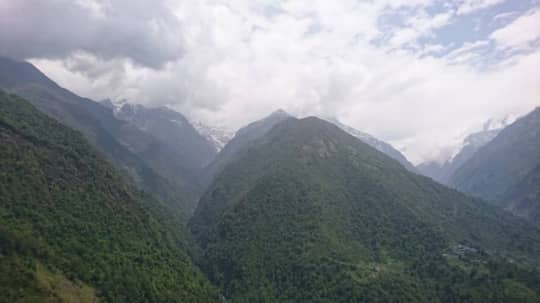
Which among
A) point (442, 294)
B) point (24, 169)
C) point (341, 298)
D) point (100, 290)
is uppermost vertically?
point (442, 294)

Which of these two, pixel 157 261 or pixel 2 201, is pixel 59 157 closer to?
pixel 2 201

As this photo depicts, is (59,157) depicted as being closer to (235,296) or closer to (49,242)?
(49,242)

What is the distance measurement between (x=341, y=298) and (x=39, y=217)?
12289cm

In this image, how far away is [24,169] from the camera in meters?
164

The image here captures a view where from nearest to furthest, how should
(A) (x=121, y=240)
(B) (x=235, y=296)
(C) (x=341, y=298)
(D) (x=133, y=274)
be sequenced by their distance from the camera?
1. (D) (x=133, y=274)
2. (A) (x=121, y=240)
3. (C) (x=341, y=298)
4. (B) (x=235, y=296)

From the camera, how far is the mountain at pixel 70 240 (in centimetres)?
12512

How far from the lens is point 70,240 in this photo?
148750mm

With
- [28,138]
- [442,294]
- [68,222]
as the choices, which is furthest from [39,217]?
[442,294]

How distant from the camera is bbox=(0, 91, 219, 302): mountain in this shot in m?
125

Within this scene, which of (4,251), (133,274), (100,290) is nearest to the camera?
(4,251)

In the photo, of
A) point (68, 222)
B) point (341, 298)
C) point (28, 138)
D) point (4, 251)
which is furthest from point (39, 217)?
point (341, 298)

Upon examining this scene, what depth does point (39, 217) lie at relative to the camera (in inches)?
5842

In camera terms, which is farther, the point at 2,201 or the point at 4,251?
the point at 2,201

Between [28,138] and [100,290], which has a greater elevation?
[28,138]
